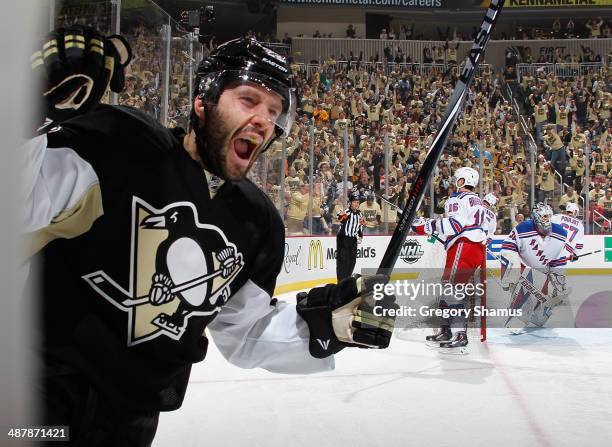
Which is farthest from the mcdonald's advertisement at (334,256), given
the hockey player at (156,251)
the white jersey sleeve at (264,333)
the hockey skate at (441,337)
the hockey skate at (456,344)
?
the hockey player at (156,251)

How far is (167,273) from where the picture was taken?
3.56 ft

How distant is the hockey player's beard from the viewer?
1.12 meters

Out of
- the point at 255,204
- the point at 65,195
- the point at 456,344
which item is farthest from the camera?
the point at 456,344

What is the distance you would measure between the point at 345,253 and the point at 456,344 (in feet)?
8.24

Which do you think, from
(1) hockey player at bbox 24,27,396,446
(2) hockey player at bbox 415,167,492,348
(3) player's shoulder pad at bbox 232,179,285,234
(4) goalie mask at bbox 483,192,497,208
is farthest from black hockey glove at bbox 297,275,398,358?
(4) goalie mask at bbox 483,192,497,208

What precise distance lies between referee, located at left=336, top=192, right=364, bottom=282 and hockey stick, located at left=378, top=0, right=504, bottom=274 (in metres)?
5.10

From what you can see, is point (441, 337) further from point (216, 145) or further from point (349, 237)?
point (216, 145)

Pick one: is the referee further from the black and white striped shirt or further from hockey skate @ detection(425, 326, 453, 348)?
hockey skate @ detection(425, 326, 453, 348)

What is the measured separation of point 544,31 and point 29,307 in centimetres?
1682

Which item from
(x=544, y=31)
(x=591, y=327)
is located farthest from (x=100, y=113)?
(x=544, y=31)

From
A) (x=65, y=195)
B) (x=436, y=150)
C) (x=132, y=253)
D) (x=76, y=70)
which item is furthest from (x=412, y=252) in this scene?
(x=76, y=70)

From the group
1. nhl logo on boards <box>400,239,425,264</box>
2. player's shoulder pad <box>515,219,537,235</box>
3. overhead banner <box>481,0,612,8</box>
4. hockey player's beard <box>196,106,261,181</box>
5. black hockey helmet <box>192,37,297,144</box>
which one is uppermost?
overhead banner <box>481,0,612,8</box>

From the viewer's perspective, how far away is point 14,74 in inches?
17.7

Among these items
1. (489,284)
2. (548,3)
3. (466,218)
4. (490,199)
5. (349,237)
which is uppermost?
(548,3)
